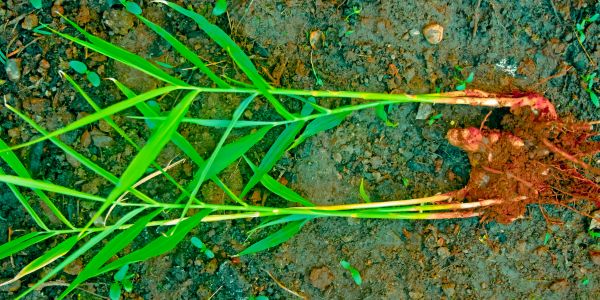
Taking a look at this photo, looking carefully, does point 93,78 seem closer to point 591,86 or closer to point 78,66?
point 78,66

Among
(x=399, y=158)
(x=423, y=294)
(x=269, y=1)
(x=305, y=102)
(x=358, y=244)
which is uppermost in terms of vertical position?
(x=269, y=1)

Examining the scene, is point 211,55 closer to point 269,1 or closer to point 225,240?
point 269,1

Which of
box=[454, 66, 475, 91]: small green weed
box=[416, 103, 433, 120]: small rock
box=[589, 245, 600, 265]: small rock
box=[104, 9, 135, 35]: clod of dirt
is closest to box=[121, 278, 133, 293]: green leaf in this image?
box=[104, 9, 135, 35]: clod of dirt

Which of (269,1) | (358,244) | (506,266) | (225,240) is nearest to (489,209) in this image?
(506,266)

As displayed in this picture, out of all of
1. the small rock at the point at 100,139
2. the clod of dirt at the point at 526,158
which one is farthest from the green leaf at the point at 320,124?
the small rock at the point at 100,139

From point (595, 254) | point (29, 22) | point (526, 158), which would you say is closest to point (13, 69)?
point (29, 22)

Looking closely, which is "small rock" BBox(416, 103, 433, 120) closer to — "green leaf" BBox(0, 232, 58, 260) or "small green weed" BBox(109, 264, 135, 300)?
"small green weed" BBox(109, 264, 135, 300)

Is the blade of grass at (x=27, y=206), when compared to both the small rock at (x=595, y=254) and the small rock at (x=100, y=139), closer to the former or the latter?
the small rock at (x=100, y=139)
